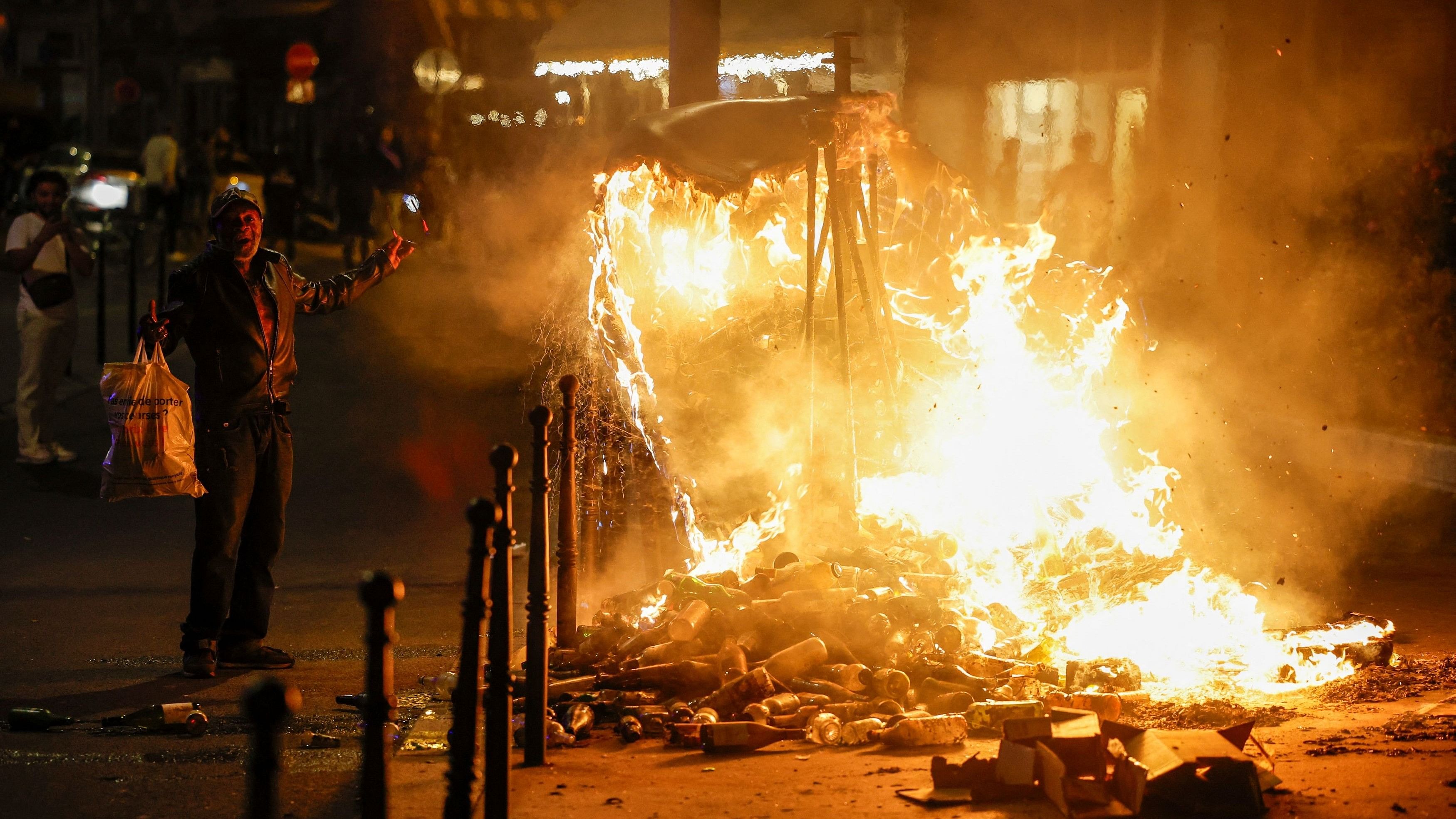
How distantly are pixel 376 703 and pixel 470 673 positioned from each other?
605mm

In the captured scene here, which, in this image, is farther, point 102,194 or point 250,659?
point 102,194

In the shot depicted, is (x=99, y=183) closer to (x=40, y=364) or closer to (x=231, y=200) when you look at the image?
(x=40, y=364)

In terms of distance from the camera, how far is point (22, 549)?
8.48m

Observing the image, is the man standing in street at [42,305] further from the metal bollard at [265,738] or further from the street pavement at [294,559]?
the metal bollard at [265,738]

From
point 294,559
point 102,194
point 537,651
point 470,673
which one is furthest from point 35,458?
point 102,194

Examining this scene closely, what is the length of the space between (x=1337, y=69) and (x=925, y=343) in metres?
5.76

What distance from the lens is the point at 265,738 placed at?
261 cm

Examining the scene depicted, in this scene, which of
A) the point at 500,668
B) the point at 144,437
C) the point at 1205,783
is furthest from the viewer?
the point at 144,437

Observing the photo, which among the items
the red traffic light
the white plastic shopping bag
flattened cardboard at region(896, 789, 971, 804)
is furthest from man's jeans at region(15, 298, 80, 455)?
the red traffic light

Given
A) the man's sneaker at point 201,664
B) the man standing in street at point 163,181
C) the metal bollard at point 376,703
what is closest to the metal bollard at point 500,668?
the metal bollard at point 376,703

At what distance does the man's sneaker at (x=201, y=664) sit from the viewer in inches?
235

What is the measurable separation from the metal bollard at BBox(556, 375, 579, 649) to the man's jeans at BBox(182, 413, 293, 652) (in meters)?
1.31

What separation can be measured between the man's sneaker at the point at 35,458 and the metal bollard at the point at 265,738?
903cm

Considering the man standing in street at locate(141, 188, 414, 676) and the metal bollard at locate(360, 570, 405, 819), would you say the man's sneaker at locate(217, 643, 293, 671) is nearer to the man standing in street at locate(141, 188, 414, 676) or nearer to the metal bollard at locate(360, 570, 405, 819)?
the man standing in street at locate(141, 188, 414, 676)
